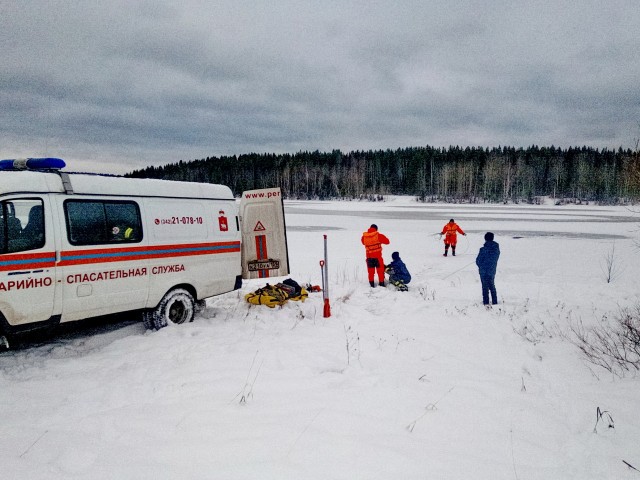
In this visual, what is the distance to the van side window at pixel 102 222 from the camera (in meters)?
5.48

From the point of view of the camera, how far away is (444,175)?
86.5 metres

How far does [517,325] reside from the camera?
23.7ft

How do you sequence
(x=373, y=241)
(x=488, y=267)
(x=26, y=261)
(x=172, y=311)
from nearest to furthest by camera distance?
(x=26, y=261) < (x=172, y=311) < (x=488, y=267) < (x=373, y=241)

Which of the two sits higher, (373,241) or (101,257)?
(101,257)

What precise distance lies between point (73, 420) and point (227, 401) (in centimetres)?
155

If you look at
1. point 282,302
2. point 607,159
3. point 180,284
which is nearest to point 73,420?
point 180,284

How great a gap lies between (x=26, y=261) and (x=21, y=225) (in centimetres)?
51

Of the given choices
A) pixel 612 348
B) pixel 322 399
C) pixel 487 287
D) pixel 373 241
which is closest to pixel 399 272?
pixel 373 241

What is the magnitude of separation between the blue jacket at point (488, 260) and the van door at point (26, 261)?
848 cm

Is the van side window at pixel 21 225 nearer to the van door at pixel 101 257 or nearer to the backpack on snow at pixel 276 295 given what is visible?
the van door at pixel 101 257

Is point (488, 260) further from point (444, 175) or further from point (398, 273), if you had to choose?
point (444, 175)

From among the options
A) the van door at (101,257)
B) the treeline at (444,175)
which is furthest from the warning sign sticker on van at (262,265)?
the treeline at (444,175)

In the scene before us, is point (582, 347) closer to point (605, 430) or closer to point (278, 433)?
point (605, 430)

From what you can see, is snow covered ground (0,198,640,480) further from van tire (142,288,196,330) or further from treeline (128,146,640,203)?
treeline (128,146,640,203)
